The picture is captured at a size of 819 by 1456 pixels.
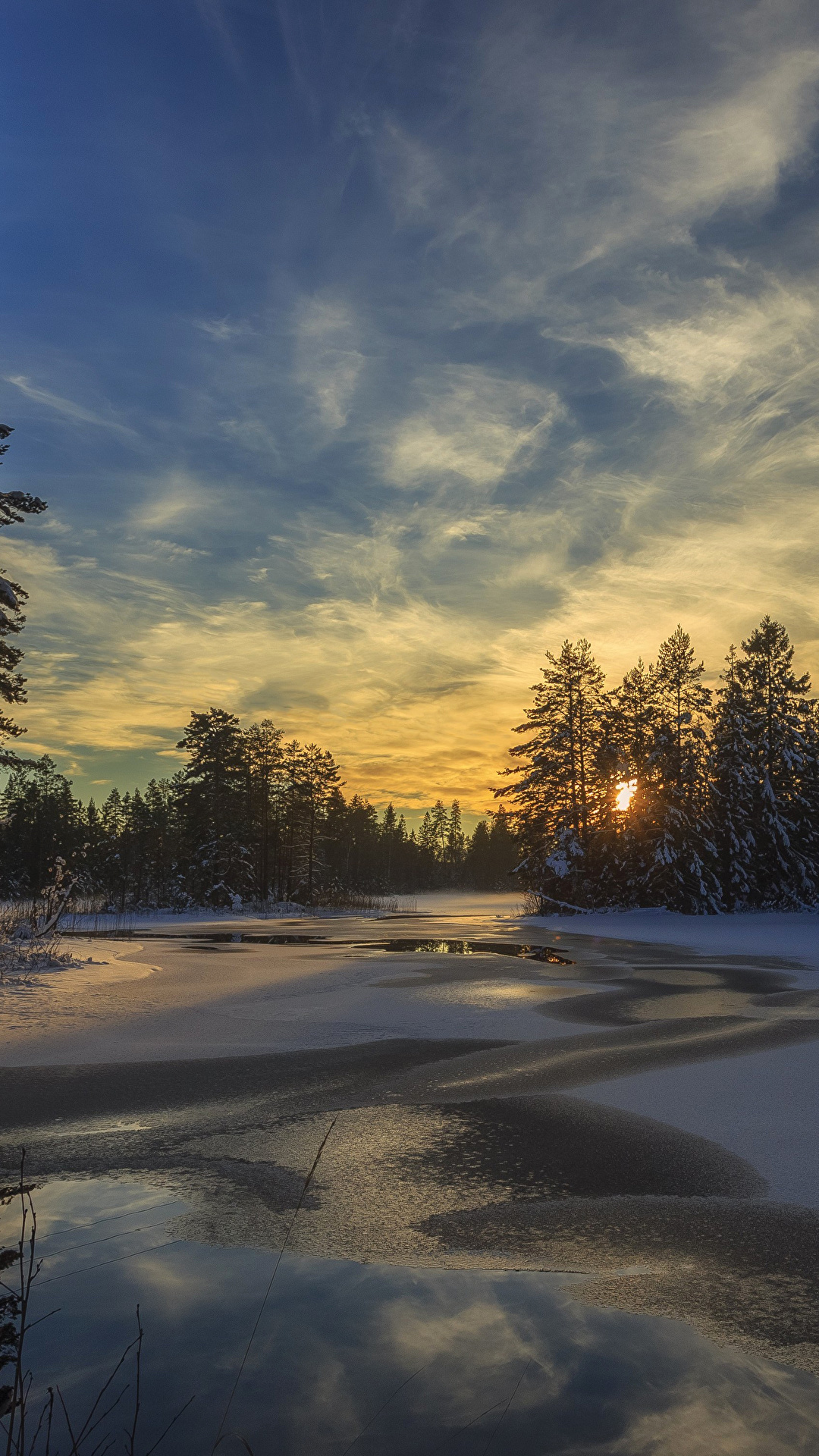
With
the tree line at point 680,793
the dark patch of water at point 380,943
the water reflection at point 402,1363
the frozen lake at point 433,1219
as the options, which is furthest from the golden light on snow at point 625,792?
the water reflection at point 402,1363

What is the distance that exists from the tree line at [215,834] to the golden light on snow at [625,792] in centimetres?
580

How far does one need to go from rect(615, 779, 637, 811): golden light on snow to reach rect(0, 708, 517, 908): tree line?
5803 millimetres

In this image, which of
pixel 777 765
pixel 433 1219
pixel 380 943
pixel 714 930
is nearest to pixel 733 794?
pixel 777 765

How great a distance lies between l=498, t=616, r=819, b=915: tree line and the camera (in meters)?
38.3

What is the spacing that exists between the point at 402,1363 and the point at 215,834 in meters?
49.5

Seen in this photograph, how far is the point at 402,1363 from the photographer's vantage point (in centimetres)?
293

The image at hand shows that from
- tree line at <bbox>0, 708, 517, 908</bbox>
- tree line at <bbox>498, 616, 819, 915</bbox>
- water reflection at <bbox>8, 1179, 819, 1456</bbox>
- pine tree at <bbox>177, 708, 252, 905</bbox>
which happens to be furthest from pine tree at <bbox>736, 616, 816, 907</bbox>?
water reflection at <bbox>8, 1179, 819, 1456</bbox>

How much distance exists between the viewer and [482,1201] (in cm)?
453

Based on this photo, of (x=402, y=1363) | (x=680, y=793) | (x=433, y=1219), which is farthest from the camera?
(x=680, y=793)

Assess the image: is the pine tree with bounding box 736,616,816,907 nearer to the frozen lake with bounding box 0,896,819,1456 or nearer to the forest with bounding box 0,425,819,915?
the forest with bounding box 0,425,819,915

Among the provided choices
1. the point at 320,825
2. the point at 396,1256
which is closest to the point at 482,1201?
the point at 396,1256

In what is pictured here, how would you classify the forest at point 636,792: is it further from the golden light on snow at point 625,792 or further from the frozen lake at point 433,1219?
the frozen lake at point 433,1219

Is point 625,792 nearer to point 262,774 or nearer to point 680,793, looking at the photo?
point 680,793

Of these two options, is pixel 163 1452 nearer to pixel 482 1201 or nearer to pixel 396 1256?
pixel 396 1256
